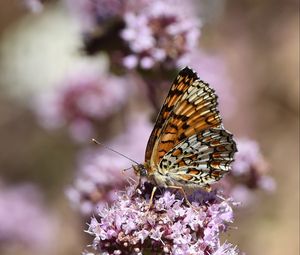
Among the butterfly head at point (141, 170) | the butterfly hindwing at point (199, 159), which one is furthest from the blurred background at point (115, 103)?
the butterfly head at point (141, 170)

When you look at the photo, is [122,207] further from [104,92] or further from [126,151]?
[104,92]

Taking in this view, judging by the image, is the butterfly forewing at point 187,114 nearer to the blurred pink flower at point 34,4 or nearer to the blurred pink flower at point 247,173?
the blurred pink flower at point 247,173

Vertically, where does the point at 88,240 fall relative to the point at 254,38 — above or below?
below

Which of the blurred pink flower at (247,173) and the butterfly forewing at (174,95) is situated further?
the blurred pink flower at (247,173)

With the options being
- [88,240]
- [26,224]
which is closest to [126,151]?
[88,240]

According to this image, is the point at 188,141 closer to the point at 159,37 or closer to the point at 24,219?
the point at 159,37

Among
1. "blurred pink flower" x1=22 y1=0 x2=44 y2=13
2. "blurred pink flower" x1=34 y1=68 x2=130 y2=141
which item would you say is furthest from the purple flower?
"blurred pink flower" x1=34 y1=68 x2=130 y2=141

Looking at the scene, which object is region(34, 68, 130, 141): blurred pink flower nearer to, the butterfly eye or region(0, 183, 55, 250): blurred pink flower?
region(0, 183, 55, 250): blurred pink flower
